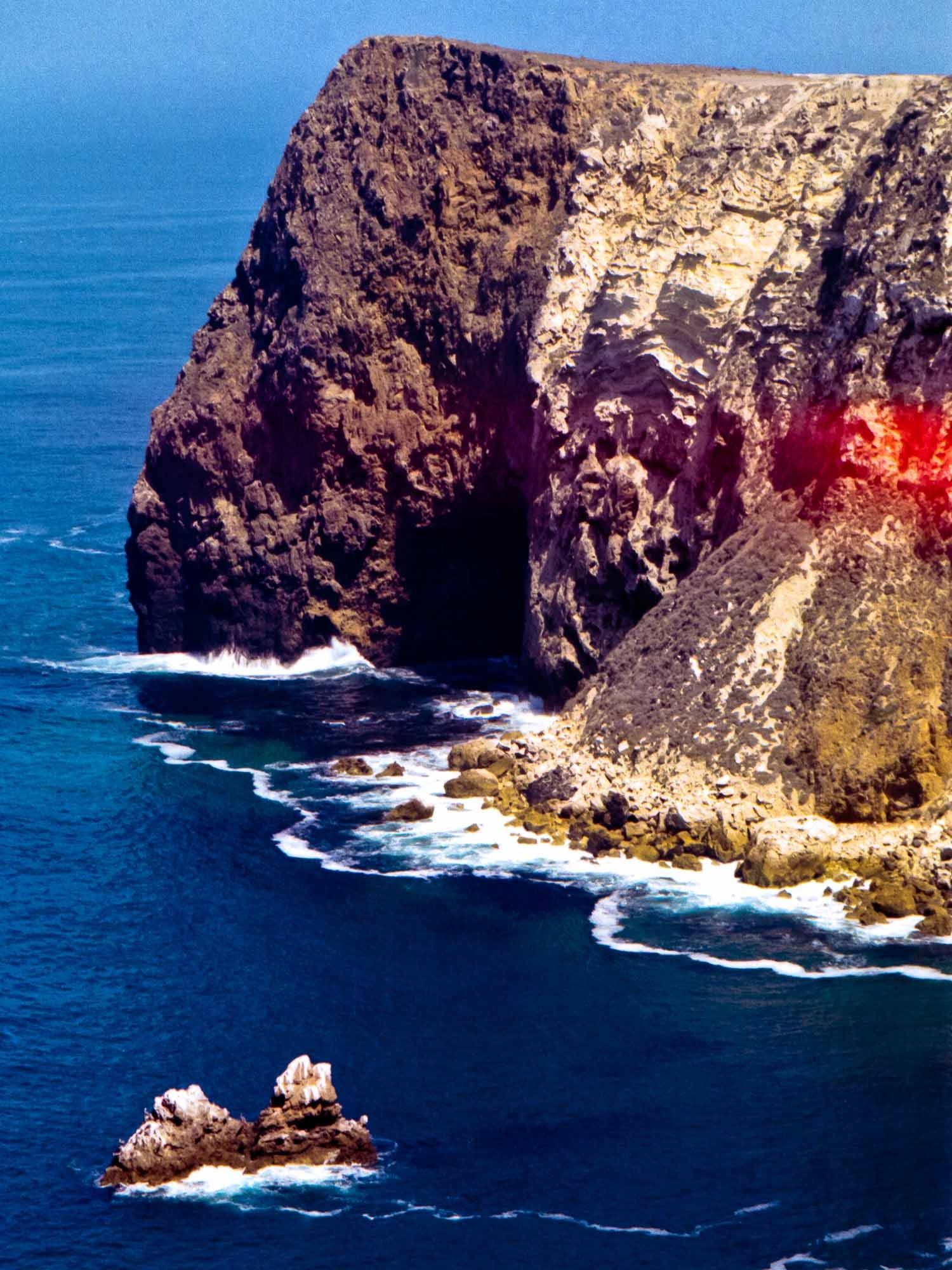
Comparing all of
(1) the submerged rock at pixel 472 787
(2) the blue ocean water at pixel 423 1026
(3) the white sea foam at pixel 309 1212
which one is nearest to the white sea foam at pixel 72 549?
(2) the blue ocean water at pixel 423 1026

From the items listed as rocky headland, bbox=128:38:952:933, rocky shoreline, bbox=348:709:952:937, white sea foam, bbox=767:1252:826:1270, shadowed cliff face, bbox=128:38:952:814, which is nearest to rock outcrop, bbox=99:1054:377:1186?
white sea foam, bbox=767:1252:826:1270

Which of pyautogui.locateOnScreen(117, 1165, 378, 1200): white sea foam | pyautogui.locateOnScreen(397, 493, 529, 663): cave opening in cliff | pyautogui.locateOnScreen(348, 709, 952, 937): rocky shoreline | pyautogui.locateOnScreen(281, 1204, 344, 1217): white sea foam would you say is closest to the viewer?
pyautogui.locateOnScreen(281, 1204, 344, 1217): white sea foam

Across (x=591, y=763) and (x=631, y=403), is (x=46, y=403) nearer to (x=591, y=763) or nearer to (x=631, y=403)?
(x=631, y=403)

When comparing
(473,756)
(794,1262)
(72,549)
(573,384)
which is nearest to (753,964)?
(794,1262)

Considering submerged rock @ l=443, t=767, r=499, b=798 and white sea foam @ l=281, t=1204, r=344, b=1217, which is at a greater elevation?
submerged rock @ l=443, t=767, r=499, b=798

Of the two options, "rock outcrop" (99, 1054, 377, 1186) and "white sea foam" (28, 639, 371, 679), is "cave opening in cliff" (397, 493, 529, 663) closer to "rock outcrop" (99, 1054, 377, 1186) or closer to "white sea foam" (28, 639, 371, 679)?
"white sea foam" (28, 639, 371, 679)

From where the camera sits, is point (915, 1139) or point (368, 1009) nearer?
point (915, 1139)

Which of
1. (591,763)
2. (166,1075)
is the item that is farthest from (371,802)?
(166,1075)
